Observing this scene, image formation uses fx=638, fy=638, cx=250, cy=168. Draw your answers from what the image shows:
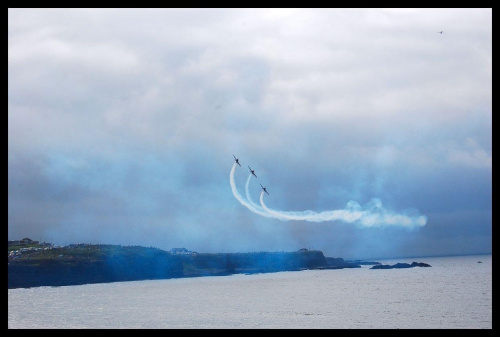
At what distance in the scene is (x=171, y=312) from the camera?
93.6 metres

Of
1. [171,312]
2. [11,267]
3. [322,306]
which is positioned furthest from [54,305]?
[11,267]

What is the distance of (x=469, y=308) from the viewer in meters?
90.2

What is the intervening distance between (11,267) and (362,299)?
113862 millimetres

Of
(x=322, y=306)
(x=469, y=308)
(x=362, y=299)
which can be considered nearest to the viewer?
(x=469, y=308)

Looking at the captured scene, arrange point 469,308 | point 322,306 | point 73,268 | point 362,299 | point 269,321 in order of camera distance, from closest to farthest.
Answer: point 269,321 < point 469,308 < point 322,306 < point 362,299 < point 73,268

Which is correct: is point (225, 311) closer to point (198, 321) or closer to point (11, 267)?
point (198, 321)

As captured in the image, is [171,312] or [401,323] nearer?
[401,323]

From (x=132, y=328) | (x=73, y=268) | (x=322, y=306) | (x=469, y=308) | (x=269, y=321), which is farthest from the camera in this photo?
(x=73, y=268)

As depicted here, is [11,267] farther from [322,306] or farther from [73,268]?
[322,306]

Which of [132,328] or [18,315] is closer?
[132,328]

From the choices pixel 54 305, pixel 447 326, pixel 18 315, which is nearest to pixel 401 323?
pixel 447 326
